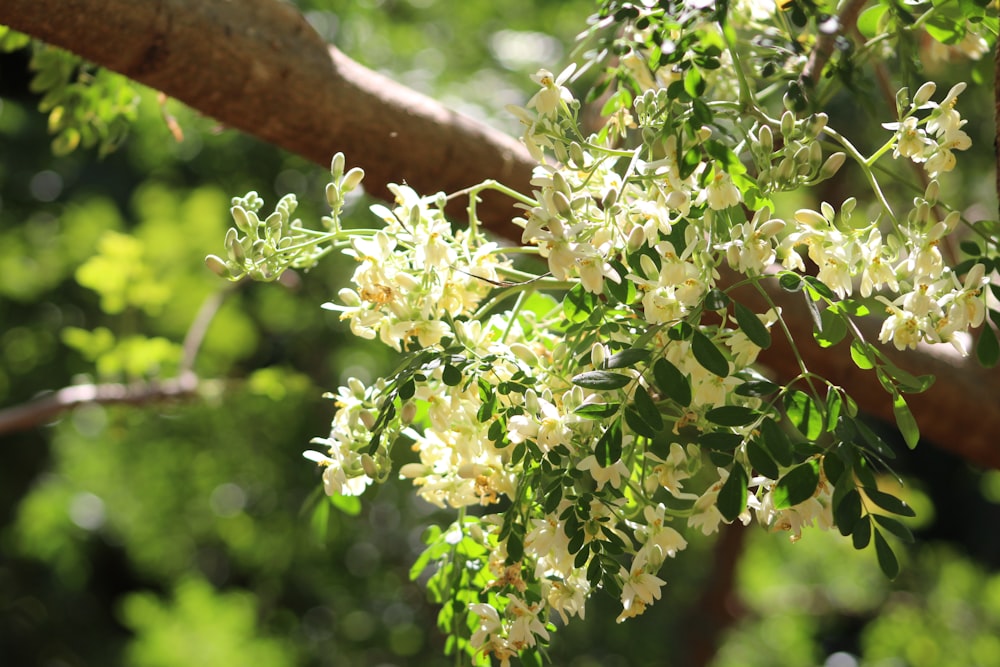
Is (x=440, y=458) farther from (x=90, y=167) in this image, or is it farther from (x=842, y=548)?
(x=90, y=167)

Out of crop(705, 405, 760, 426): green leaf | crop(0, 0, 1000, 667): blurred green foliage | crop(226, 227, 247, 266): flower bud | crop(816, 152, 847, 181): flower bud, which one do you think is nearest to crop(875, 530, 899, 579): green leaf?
crop(705, 405, 760, 426): green leaf

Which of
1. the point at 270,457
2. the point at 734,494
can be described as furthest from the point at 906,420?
the point at 270,457

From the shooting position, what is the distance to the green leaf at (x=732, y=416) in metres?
0.61

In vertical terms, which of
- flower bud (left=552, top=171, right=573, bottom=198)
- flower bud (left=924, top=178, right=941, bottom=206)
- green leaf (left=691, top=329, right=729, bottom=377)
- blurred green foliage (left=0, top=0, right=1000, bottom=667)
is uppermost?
flower bud (left=924, top=178, right=941, bottom=206)

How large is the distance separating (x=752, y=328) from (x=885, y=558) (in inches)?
6.9

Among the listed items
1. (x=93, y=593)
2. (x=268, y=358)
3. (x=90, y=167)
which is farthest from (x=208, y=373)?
(x=93, y=593)

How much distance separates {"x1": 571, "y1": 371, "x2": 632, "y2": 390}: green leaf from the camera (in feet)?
1.93

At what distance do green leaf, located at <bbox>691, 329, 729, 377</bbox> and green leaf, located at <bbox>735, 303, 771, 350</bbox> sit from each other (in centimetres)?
2

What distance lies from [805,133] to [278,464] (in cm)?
242

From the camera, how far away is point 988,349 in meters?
0.70

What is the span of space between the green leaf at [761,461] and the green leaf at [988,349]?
0.20 m

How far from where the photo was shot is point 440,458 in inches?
29.0

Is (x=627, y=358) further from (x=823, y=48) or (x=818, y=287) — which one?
(x=823, y=48)

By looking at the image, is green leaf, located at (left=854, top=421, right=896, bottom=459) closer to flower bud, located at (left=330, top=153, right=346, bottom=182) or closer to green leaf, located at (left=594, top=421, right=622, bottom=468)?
green leaf, located at (left=594, top=421, right=622, bottom=468)
